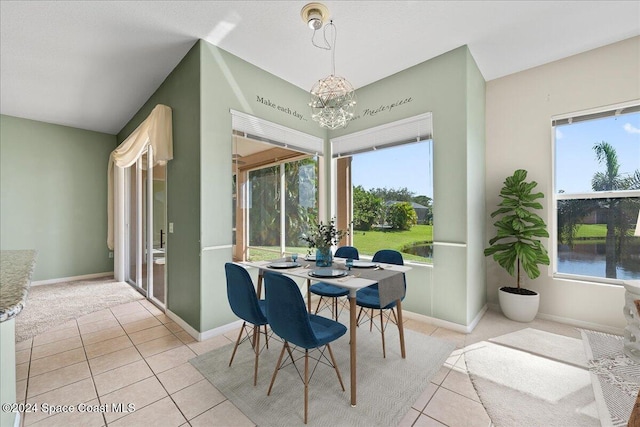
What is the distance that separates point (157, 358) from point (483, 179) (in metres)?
4.28

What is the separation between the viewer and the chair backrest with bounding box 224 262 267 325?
1933 mm

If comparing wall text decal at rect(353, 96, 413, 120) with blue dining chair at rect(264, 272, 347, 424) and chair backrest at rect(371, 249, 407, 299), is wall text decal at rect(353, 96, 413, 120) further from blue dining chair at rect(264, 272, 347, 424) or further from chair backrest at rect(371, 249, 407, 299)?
blue dining chair at rect(264, 272, 347, 424)

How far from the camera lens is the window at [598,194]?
2859mm

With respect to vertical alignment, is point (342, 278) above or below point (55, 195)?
below

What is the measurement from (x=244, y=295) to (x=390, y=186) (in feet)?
8.58

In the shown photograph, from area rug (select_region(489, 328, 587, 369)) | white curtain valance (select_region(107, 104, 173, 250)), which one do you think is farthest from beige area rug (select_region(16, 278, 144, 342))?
area rug (select_region(489, 328, 587, 369))

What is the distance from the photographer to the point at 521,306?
309 cm

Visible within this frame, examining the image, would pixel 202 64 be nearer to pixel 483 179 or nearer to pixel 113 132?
pixel 483 179

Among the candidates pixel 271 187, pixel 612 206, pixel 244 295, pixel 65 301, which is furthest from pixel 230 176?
pixel 612 206

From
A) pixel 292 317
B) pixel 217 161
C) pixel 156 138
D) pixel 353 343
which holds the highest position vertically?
pixel 156 138

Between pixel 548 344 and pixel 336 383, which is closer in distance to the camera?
pixel 336 383

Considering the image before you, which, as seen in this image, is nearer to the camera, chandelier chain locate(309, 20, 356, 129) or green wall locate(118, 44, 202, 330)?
chandelier chain locate(309, 20, 356, 129)

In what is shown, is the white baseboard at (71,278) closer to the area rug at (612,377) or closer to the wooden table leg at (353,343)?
the wooden table leg at (353,343)

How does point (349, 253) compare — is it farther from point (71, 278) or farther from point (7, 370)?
point (71, 278)
